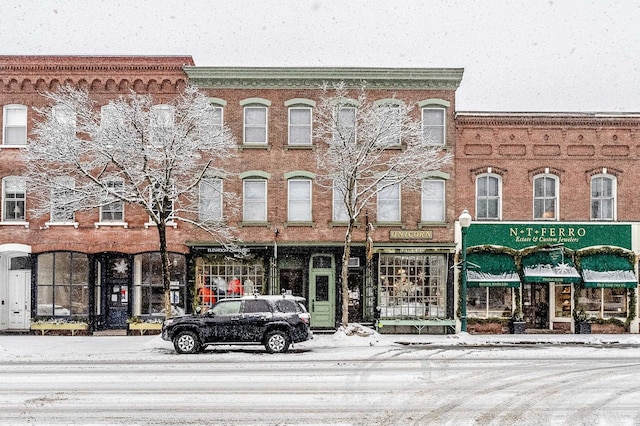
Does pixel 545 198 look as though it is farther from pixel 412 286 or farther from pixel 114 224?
pixel 114 224

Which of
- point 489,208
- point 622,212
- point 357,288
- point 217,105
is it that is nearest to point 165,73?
point 217,105

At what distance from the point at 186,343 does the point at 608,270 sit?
16.9 meters

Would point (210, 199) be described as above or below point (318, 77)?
below

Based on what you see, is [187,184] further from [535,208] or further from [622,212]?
[622,212]

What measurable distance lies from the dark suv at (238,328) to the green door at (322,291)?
6.67 m

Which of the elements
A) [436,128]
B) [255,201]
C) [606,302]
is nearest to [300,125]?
[255,201]

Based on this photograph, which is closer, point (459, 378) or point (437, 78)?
point (459, 378)

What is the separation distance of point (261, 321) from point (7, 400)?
8398mm

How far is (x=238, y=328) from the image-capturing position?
1995cm

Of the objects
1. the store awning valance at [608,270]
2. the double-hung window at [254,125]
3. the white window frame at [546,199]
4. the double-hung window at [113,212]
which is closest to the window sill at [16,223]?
the double-hung window at [113,212]

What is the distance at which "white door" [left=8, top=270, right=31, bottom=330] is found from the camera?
27.3 meters

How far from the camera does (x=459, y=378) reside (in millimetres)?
15156

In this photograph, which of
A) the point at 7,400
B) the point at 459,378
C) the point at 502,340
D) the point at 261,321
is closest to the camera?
the point at 7,400

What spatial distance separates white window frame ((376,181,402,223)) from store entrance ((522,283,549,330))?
6000 millimetres
